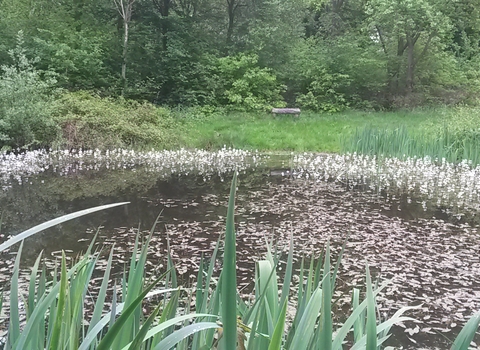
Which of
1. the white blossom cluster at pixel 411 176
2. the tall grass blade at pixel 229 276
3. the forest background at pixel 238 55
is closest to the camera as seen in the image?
the tall grass blade at pixel 229 276

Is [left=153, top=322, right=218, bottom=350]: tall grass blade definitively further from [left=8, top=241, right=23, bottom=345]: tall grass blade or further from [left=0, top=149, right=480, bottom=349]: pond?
[left=0, top=149, right=480, bottom=349]: pond

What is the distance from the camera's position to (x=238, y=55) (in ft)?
73.8

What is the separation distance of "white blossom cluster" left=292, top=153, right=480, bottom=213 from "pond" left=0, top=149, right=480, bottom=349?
0.11 feet

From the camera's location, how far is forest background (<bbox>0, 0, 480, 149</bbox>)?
1903 centimetres

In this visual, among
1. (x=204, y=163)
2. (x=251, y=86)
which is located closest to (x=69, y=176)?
(x=204, y=163)

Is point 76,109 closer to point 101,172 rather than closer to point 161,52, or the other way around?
point 101,172

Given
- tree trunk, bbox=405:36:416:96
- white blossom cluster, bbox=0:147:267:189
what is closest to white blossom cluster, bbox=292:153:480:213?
white blossom cluster, bbox=0:147:267:189

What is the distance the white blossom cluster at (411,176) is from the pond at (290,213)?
0.03 m

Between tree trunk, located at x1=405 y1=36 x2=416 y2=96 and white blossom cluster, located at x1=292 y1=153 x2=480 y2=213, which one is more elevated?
tree trunk, located at x1=405 y1=36 x2=416 y2=96

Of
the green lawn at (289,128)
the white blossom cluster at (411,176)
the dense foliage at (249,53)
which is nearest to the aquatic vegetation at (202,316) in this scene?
the white blossom cluster at (411,176)

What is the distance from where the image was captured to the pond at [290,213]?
15.1ft

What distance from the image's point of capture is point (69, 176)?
391 inches

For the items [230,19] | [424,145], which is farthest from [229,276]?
[230,19]

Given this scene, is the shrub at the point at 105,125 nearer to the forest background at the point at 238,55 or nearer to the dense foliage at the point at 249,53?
the forest background at the point at 238,55
